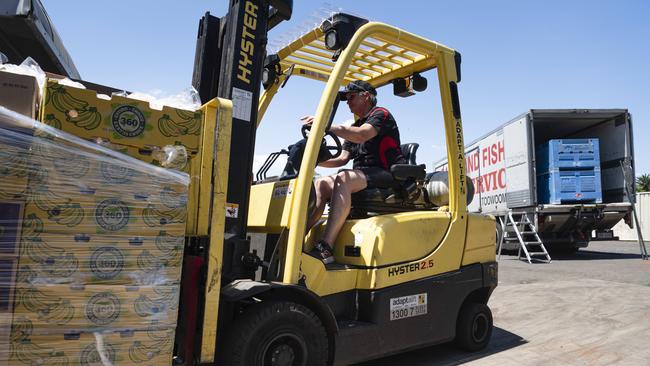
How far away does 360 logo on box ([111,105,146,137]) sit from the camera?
2.46 metres

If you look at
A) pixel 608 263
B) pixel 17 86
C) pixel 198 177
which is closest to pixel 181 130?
pixel 198 177

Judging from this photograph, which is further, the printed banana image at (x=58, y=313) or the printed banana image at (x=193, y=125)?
the printed banana image at (x=193, y=125)

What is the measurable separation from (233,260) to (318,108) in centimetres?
120

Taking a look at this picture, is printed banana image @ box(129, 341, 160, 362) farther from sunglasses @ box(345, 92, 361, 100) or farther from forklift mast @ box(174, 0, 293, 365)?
sunglasses @ box(345, 92, 361, 100)

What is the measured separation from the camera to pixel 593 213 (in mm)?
Result: 12562

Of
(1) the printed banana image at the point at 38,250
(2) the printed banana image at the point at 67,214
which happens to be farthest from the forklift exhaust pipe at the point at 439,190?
(1) the printed banana image at the point at 38,250

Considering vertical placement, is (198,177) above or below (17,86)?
below

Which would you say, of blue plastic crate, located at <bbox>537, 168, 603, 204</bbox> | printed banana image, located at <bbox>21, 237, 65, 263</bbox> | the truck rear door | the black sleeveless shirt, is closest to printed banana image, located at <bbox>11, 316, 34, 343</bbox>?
printed banana image, located at <bbox>21, 237, 65, 263</bbox>

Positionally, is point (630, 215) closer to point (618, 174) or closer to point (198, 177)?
point (618, 174)

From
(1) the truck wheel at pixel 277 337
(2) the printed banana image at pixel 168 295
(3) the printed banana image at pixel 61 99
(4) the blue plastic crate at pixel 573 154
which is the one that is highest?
(4) the blue plastic crate at pixel 573 154

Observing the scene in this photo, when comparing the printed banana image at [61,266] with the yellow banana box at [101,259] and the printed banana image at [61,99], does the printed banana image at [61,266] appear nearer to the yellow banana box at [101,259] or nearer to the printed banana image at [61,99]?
the yellow banana box at [101,259]

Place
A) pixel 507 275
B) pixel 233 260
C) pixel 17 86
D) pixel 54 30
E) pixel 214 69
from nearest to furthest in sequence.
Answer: pixel 17 86, pixel 233 260, pixel 214 69, pixel 54 30, pixel 507 275

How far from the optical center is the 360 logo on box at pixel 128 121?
8.09 ft

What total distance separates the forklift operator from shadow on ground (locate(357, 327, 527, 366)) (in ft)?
4.24
